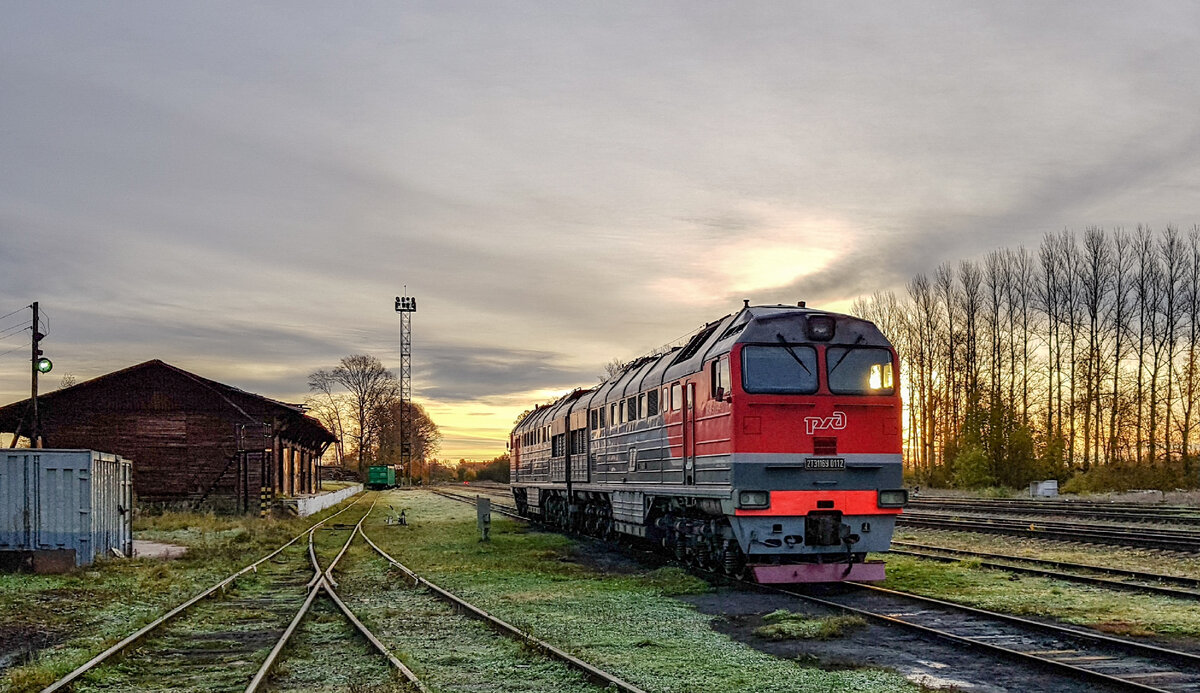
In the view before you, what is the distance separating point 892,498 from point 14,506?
15.5m

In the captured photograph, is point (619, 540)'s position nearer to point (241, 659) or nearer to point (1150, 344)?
point (241, 659)

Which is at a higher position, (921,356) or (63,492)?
(921,356)

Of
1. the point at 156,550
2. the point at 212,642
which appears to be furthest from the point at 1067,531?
the point at 156,550

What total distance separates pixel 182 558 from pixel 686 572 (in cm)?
1175

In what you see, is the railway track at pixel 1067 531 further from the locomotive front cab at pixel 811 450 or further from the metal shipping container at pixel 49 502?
the metal shipping container at pixel 49 502

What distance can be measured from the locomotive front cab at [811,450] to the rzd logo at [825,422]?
1cm

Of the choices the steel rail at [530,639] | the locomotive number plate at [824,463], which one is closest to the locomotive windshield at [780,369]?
the locomotive number plate at [824,463]

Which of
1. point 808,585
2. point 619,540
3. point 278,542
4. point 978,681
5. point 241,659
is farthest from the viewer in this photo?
point 278,542

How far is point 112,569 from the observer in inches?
754

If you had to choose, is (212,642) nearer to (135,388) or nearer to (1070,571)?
(1070,571)

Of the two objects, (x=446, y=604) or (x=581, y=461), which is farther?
(x=581, y=461)

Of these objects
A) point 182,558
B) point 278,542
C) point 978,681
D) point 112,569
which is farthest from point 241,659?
point 278,542

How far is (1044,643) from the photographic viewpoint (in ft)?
33.2

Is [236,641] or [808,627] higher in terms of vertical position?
[808,627]
